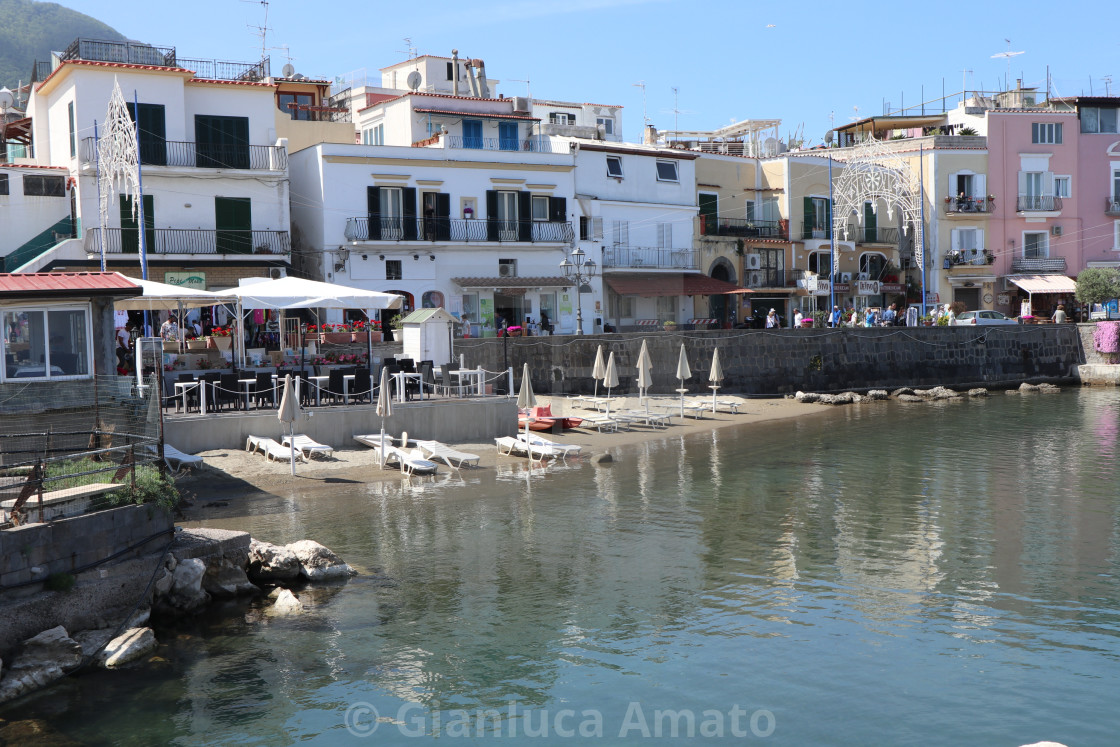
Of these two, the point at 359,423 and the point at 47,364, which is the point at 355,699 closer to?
the point at 47,364

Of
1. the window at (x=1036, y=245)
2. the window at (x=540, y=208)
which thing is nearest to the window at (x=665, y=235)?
the window at (x=540, y=208)

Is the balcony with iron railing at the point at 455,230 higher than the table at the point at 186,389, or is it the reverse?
the balcony with iron railing at the point at 455,230

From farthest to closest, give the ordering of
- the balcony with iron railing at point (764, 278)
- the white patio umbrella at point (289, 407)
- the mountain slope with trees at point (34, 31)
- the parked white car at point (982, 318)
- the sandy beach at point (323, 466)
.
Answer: the mountain slope with trees at point (34, 31) < the balcony with iron railing at point (764, 278) < the parked white car at point (982, 318) < the white patio umbrella at point (289, 407) < the sandy beach at point (323, 466)

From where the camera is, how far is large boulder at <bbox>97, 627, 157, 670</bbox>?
1152cm

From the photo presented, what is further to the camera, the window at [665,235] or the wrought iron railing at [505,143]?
the window at [665,235]

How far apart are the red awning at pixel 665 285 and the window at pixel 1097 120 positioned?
22.9 meters

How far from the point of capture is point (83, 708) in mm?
10500

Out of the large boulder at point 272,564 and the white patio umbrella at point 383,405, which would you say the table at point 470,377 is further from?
the large boulder at point 272,564

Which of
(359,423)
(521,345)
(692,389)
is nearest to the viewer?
(359,423)

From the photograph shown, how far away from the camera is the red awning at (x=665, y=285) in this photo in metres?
44.7

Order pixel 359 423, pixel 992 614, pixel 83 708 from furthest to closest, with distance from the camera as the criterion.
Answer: pixel 359 423 → pixel 992 614 → pixel 83 708

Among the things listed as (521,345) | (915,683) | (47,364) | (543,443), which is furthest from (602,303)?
(915,683)

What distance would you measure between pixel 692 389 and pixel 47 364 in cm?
2557

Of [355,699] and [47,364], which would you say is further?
[47,364]
